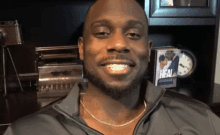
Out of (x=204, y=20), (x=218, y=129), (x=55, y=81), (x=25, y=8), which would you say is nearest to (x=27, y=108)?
(x=55, y=81)

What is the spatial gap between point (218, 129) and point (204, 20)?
0.91 m

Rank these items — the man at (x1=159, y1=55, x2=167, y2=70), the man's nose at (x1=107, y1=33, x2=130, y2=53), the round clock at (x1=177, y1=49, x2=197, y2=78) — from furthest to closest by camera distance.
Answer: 1. the round clock at (x1=177, y1=49, x2=197, y2=78)
2. the man at (x1=159, y1=55, x2=167, y2=70)
3. the man's nose at (x1=107, y1=33, x2=130, y2=53)

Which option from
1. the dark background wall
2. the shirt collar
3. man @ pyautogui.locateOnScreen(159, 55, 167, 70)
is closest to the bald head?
the shirt collar

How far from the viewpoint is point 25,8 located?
67.4 inches

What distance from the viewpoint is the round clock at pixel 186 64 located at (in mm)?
1763

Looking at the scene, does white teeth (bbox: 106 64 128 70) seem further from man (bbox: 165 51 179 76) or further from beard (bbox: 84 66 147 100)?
man (bbox: 165 51 179 76)

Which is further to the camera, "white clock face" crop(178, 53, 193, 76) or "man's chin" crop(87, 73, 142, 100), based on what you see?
"white clock face" crop(178, 53, 193, 76)

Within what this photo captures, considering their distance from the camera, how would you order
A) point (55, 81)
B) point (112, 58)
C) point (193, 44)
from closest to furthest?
1. point (112, 58)
2. point (55, 81)
3. point (193, 44)

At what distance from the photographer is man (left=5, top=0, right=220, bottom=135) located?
75cm

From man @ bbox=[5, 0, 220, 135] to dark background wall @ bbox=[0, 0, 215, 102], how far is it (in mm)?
919

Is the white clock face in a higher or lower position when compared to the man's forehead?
lower

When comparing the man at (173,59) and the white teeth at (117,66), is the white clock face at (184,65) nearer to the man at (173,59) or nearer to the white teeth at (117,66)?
the man at (173,59)

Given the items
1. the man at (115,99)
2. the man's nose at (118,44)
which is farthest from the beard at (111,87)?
the man's nose at (118,44)

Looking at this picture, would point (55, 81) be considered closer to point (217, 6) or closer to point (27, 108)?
point (27, 108)
